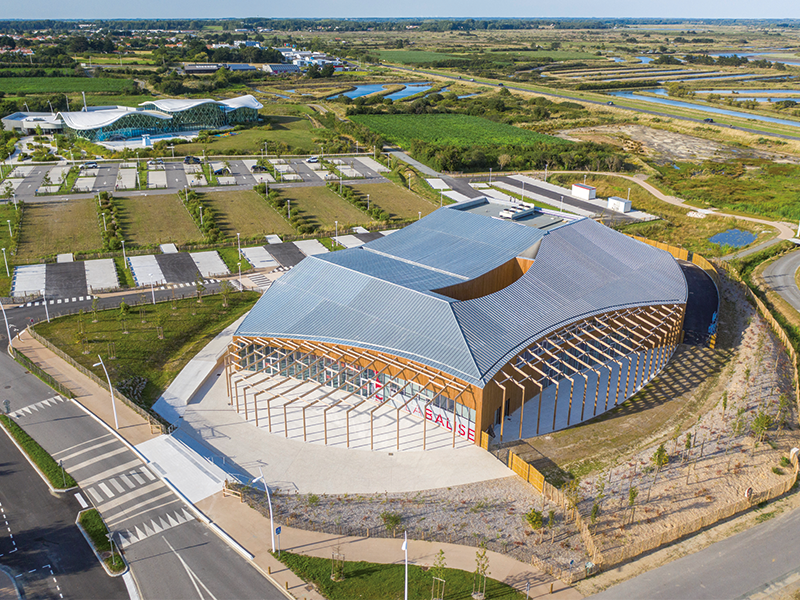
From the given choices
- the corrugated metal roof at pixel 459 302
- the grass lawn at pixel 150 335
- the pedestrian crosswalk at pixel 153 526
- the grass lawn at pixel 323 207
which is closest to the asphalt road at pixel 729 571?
the corrugated metal roof at pixel 459 302

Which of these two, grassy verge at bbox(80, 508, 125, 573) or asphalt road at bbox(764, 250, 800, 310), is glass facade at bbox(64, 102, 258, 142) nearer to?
grassy verge at bbox(80, 508, 125, 573)

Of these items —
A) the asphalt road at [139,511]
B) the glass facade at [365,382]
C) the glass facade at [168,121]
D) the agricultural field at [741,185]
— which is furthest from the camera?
the glass facade at [168,121]

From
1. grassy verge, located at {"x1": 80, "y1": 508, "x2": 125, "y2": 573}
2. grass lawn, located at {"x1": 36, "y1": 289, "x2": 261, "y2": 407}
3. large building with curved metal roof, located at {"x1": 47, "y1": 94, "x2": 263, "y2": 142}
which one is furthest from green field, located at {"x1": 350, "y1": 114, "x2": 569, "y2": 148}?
grassy verge, located at {"x1": 80, "y1": 508, "x2": 125, "y2": 573}

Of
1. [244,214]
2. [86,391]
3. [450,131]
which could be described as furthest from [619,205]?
[86,391]

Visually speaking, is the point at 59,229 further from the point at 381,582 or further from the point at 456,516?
the point at 381,582

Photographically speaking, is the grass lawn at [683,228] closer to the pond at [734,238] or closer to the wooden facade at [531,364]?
the pond at [734,238]

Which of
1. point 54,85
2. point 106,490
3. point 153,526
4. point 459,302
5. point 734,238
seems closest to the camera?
point 153,526
